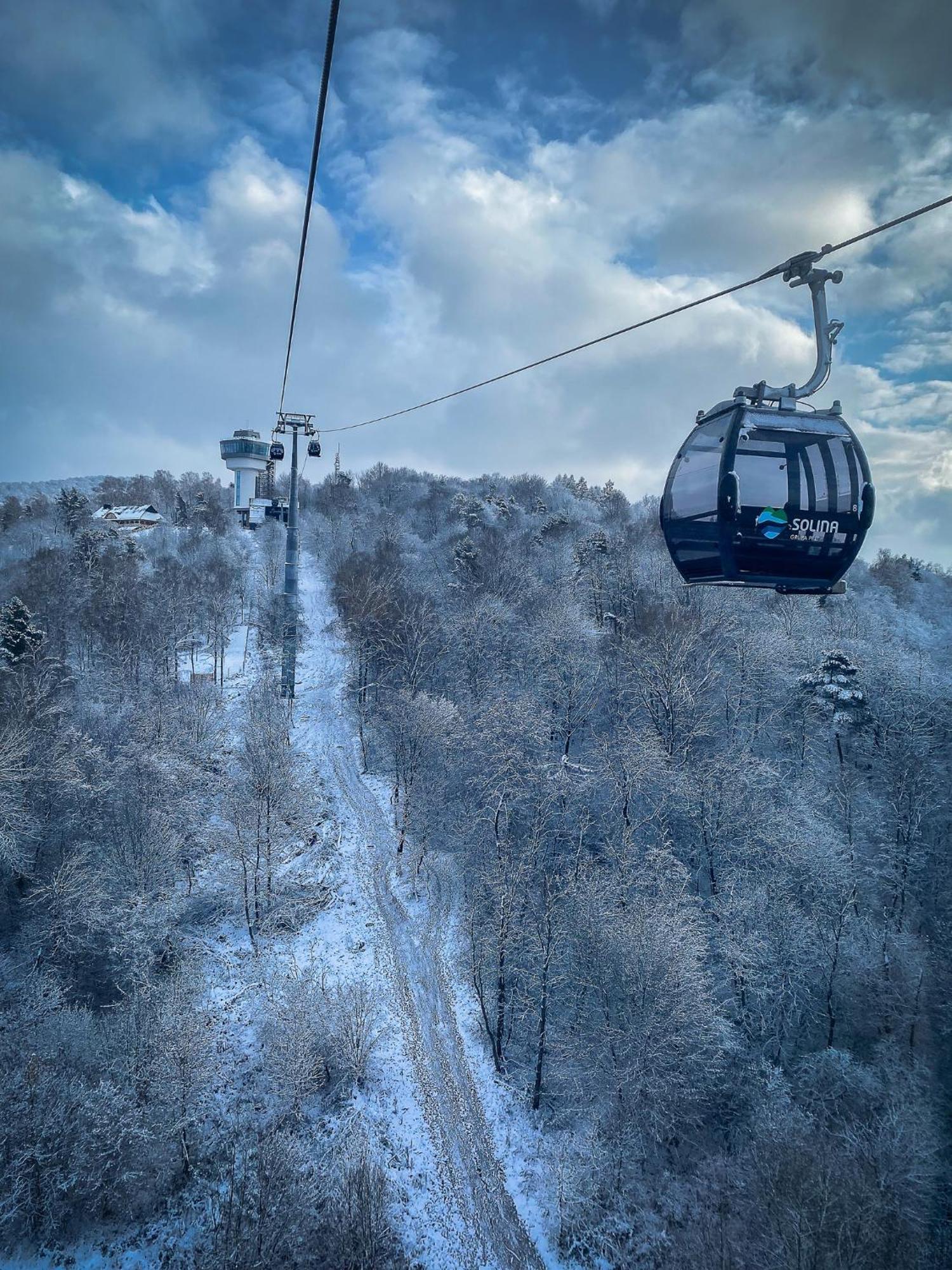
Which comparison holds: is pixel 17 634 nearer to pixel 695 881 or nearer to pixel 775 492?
pixel 695 881

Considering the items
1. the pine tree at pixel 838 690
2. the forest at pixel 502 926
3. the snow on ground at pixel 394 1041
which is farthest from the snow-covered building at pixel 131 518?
the pine tree at pixel 838 690

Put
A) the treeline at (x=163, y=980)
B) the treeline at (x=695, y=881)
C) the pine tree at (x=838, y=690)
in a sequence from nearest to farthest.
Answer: the treeline at (x=163, y=980) → the treeline at (x=695, y=881) → the pine tree at (x=838, y=690)

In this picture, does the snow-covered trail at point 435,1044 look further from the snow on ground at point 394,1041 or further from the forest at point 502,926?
the forest at point 502,926

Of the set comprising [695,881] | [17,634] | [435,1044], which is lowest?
[435,1044]

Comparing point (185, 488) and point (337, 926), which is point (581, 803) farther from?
point (185, 488)

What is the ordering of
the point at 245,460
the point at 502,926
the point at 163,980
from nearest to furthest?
the point at 502,926
the point at 163,980
the point at 245,460

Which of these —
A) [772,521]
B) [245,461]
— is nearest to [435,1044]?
[772,521]
